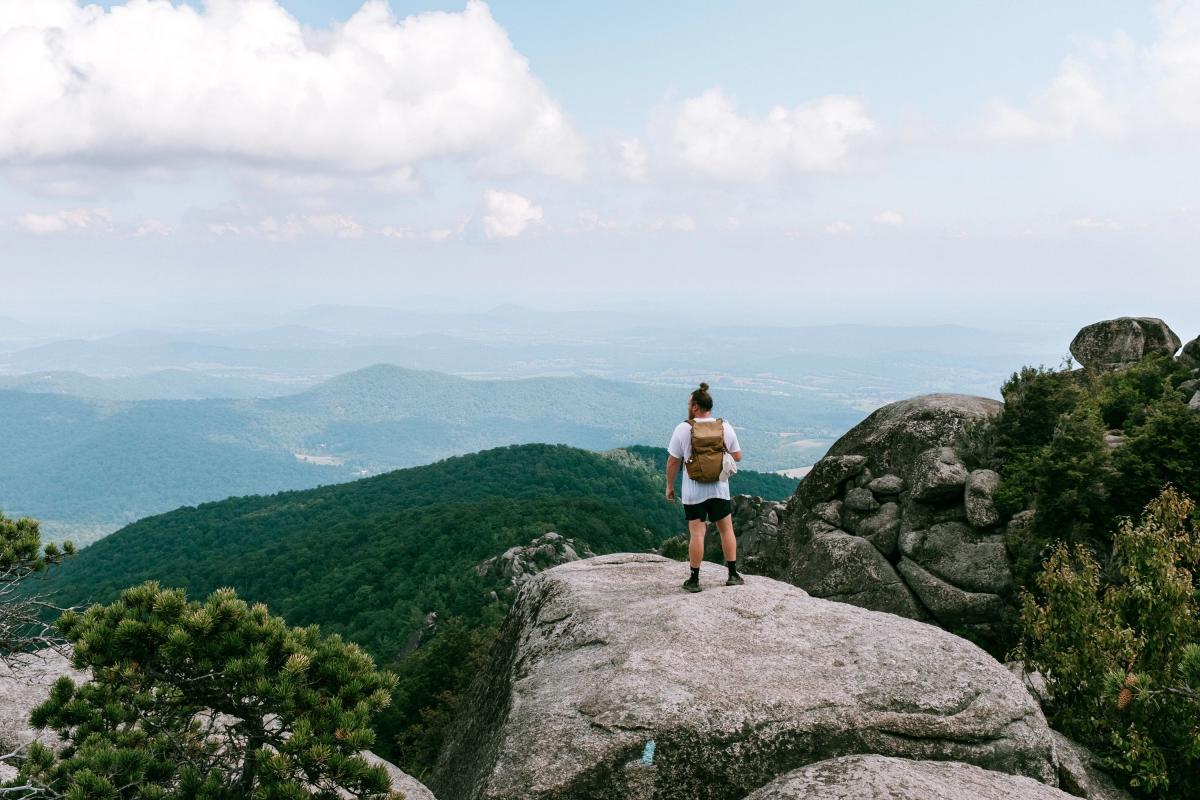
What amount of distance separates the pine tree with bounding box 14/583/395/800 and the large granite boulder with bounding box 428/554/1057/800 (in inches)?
80.8

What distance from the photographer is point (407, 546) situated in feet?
306

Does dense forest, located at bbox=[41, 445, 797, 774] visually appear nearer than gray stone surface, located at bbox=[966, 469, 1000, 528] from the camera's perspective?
No

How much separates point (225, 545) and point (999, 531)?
127 m

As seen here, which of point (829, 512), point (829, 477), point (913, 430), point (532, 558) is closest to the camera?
point (829, 512)

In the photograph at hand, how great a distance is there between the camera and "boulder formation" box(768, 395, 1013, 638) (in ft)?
67.2

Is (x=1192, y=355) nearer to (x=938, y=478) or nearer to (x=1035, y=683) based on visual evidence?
(x=938, y=478)

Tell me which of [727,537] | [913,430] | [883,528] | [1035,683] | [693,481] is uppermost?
[693,481]

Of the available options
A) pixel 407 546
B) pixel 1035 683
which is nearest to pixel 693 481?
pixel 1035 683

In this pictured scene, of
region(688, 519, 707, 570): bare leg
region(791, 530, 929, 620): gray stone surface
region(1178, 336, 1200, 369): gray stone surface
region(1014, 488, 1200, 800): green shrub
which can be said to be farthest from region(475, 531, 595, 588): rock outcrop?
Answer: region(688, 519, 707, 570): bare leg

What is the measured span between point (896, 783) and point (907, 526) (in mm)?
15540

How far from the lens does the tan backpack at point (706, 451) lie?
12516 millimetres

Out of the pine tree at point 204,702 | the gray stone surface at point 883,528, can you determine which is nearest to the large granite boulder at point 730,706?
the pine tree at point 204,702

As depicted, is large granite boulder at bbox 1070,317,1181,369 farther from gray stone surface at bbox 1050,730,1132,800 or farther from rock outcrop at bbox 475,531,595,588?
rock outcrop at bbox 475,531,595,588

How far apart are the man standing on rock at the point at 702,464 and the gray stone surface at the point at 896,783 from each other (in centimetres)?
464
